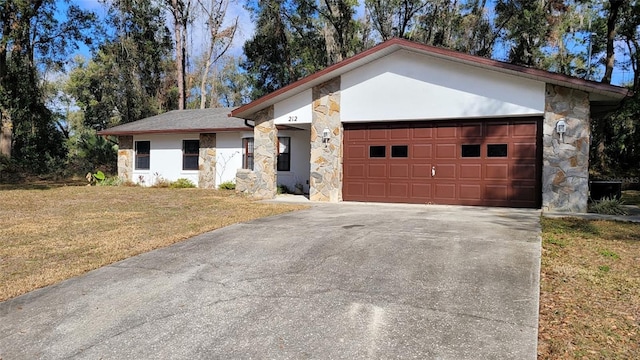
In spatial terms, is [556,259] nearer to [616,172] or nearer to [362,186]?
[362,186]

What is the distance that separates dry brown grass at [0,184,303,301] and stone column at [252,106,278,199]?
0.83 m

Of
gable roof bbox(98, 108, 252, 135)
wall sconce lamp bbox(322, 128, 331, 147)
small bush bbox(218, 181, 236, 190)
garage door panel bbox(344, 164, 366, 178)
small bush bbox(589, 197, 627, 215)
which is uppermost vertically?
gable roof bbox(98, 108, 252, 135)

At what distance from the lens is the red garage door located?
1110 cm

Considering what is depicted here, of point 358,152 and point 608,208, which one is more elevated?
point 358,152

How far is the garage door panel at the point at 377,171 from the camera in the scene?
12.6 meters

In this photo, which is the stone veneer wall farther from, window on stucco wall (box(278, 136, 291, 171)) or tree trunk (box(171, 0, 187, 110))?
tree trunk (box(171, 0, 187, 110))

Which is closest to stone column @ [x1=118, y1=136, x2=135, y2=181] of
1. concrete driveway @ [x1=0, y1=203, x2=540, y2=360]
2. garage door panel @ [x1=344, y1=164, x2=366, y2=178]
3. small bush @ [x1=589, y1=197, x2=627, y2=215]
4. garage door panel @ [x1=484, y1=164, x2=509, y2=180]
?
garage door panel @ [x1=344, y1=164, x2=366, y2=178]

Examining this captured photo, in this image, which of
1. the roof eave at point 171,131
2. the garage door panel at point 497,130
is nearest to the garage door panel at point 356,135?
the garage door panel at point 497,130

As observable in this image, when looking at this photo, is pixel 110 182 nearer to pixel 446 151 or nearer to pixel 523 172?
pixel 446 151

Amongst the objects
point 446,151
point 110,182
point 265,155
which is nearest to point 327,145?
point 265,155

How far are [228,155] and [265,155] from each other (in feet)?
16.0

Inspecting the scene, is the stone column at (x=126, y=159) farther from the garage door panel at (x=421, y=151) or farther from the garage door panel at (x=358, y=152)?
the garage door panel at (x=421, y=151)

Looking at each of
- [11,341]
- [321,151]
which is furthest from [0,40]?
[11,341]

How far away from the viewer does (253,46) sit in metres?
30.1
